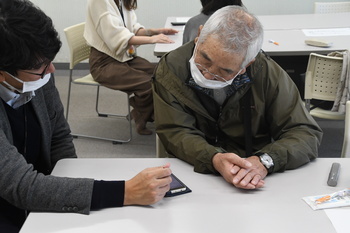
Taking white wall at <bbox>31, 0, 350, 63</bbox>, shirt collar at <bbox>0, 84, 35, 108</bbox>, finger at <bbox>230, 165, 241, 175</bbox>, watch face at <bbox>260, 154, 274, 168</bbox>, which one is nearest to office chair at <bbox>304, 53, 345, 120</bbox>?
watch face at <bbox>260, 154, 274, 168</bbox>

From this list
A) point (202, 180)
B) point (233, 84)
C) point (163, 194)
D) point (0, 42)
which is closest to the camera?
point (0, 42)

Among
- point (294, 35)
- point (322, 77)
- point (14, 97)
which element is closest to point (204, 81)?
point (14, 97)

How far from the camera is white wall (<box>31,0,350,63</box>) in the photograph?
5184mm

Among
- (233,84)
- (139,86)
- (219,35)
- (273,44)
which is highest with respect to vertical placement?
(219,35)

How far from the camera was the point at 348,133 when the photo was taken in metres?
1.80

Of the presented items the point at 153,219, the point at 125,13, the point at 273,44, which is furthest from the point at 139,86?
the point at 153,219

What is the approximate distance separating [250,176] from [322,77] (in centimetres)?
151

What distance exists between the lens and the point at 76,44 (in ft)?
11.4

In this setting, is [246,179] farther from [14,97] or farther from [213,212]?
[14,97]

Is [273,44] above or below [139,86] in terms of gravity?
above

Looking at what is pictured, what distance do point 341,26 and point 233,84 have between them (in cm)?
232

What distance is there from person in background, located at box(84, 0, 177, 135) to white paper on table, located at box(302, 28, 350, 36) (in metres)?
1.08

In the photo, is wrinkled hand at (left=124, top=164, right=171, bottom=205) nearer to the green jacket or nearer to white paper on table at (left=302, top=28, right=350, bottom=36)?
the green jacket

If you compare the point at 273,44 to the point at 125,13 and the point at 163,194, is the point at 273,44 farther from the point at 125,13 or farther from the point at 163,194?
the point at 163,194
